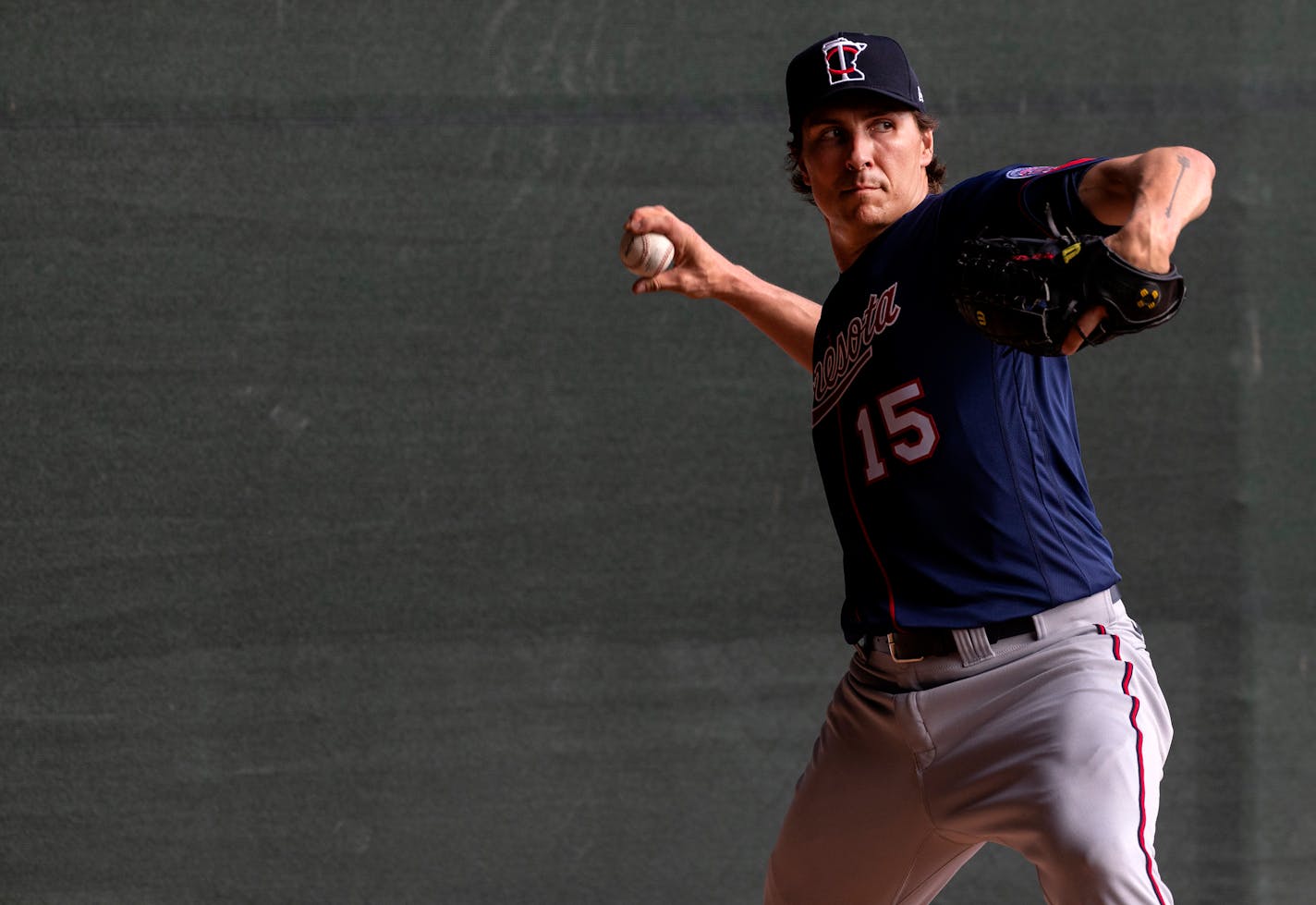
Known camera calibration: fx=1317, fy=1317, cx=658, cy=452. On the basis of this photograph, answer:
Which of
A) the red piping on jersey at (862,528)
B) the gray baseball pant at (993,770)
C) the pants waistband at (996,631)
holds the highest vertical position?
the red piping on jersey at (862,528)

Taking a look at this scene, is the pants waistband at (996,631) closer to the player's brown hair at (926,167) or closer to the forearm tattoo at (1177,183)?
the forearm tattoo at (1177,183)

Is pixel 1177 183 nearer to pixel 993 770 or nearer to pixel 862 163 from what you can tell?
pixel 862 163

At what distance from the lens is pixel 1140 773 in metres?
1.86

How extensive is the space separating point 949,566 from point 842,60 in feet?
2.88

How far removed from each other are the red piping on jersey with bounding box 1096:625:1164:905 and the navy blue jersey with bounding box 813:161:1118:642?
Result: 0.10m

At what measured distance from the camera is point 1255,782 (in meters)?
3.46

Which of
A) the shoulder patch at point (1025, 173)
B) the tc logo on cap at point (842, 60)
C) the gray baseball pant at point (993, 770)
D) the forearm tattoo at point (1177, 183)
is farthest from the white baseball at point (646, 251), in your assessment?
the forearm tattoo at point (1177, 183)

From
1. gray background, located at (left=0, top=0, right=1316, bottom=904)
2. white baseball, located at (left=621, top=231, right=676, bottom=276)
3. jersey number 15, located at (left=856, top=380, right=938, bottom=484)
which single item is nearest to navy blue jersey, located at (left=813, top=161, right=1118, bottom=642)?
jersey number 15, located at (left=856, top=380, right=938, bottom=484)

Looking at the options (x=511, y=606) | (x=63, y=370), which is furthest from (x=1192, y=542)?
(x=63, y=370)

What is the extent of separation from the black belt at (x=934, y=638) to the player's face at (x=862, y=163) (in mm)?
701

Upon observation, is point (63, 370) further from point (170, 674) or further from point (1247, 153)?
point (1247, 153)

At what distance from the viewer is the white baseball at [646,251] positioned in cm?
242

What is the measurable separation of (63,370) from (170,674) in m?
0.79

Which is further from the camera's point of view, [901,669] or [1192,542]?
[1192,542]
